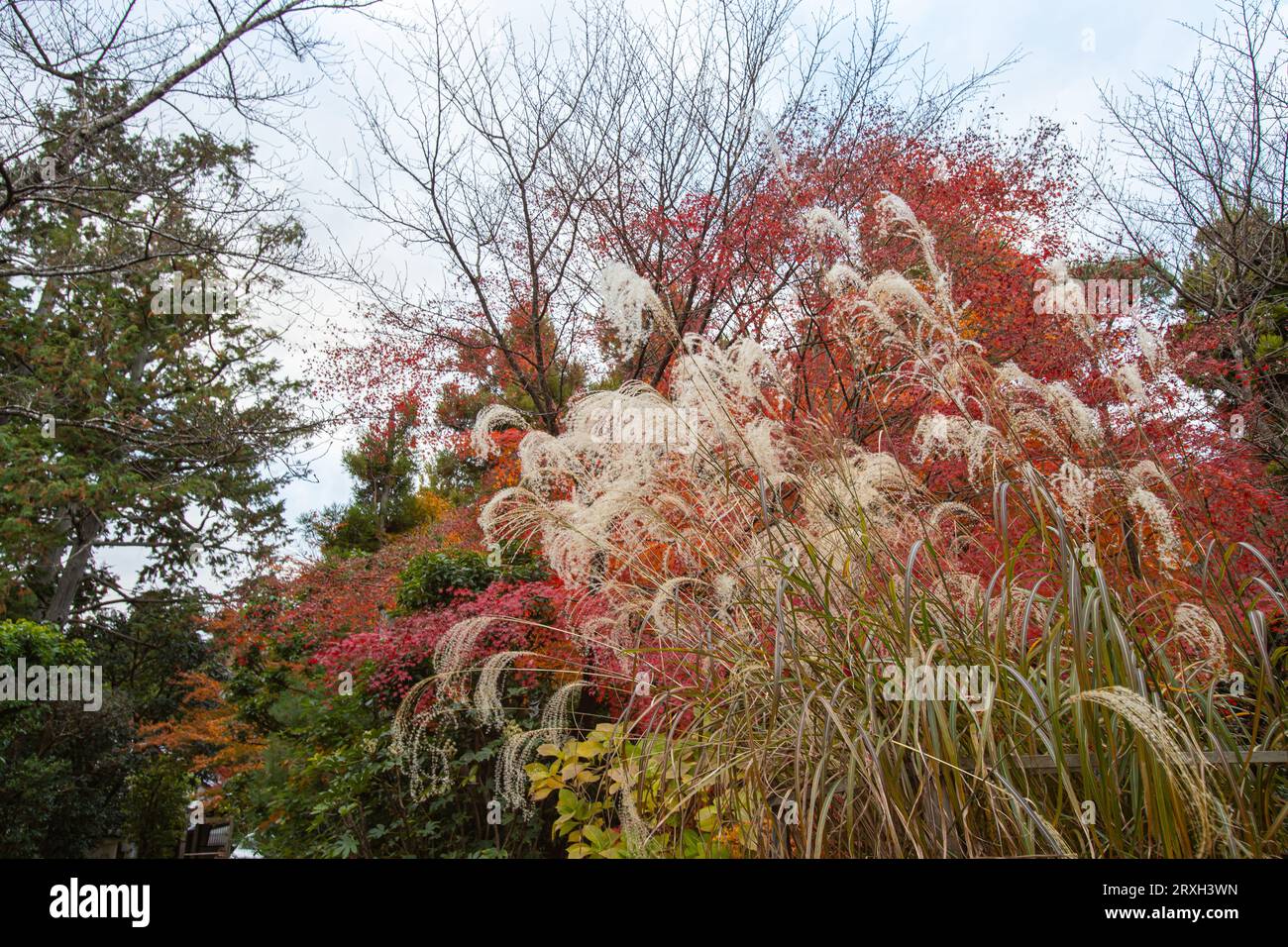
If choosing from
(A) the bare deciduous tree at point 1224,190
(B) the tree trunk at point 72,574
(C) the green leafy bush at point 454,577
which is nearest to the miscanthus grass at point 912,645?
(C) the green leafy bush at point 454,577

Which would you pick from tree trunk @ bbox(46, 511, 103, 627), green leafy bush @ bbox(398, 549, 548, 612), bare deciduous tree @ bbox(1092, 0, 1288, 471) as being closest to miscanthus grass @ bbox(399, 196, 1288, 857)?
green leafy bush @ bbox(398, 549, 548, 612)

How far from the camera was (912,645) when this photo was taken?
219 centimetres

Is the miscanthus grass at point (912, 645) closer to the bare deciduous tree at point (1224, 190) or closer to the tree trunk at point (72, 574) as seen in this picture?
the bare deciduous tree at point (1224, 190)

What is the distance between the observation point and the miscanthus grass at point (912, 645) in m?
1.96

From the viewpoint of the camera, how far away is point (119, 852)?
14.2 meters

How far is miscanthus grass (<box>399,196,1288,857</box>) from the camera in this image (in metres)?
1.96

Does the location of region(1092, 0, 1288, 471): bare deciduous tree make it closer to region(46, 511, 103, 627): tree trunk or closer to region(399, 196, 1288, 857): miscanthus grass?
region(399, 196, 1288, 857): miscanthus grass

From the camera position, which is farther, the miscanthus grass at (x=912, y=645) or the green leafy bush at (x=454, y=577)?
the green leafy bush at (x=454, y=577)

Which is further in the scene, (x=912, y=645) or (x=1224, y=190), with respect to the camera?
(x=1224, y=190)

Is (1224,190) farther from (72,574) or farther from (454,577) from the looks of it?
(72,574)

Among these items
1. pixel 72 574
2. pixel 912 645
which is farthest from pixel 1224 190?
pixel 72 574

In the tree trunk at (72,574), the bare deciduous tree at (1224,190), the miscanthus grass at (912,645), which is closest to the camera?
the miscanthus grass at (912,645)
